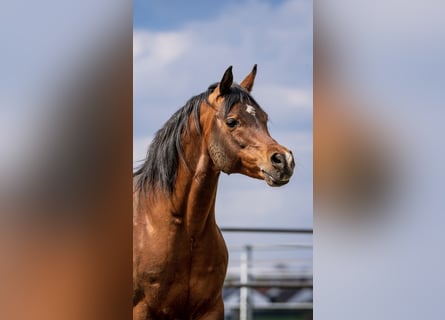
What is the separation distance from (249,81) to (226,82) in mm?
68

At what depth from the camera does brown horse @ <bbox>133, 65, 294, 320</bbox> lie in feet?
6.02

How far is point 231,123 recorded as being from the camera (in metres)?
Answer: 1.79

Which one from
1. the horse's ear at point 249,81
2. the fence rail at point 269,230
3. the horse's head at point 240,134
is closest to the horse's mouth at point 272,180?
the horse's head at point 240,134

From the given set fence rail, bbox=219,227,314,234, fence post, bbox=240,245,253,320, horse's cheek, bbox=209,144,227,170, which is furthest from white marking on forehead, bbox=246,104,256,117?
fence post, bbox=240,245,253,320

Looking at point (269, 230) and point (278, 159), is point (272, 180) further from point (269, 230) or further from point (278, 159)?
point (269, 230)

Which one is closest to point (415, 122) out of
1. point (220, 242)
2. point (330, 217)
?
point (330, 217)

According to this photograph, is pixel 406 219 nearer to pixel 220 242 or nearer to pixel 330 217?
pixel 330 217

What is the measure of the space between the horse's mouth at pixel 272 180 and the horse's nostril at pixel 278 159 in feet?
0.12

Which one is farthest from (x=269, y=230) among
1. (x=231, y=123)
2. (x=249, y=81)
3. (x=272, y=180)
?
(x=249, y=81)

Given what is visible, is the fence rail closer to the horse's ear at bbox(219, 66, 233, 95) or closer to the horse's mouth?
the horse's mouth

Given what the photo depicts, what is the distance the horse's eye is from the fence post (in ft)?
1.35

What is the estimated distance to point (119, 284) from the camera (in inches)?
47.9

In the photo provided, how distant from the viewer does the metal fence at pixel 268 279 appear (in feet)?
5.83

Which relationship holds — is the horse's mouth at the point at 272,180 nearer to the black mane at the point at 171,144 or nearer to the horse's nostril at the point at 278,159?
the horse's nostril at the point at 278,159
